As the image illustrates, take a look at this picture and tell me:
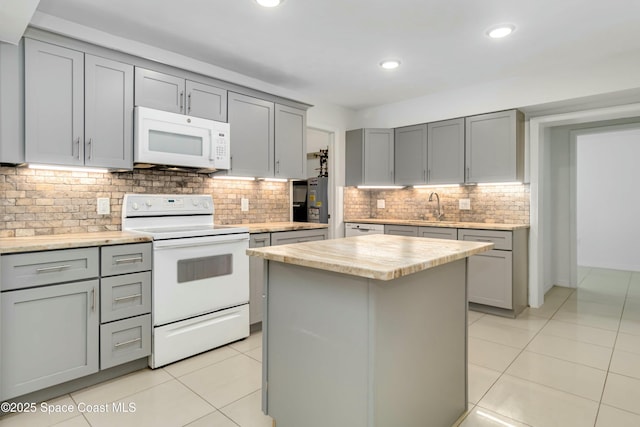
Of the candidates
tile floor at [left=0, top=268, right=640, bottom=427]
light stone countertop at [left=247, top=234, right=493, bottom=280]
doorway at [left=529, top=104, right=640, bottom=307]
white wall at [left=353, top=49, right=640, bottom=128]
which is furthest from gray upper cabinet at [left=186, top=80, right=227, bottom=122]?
doorway at [left=529, top=104, right=640, bottom=307]

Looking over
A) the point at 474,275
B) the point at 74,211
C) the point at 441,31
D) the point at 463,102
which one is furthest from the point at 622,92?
the point at 74,211

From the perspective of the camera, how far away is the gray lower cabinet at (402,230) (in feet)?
13.4

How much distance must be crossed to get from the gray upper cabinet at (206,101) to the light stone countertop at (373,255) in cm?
179

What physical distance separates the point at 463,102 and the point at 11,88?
4.04 m

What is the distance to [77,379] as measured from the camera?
7.20 ft

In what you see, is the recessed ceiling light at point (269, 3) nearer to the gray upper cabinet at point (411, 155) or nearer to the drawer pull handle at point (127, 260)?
the drawer pull handle at point (127, 260)

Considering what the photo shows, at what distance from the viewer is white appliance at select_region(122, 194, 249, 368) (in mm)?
2477

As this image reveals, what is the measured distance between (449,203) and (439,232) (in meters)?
0.80

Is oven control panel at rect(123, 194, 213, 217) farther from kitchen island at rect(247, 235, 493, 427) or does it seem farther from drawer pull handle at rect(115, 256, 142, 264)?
kitchen island at rect(247, 235, 493, 427)


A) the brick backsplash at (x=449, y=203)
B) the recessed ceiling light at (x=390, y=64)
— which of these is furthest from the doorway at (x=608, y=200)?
the recessed ceiling light at (x=390, y=64)

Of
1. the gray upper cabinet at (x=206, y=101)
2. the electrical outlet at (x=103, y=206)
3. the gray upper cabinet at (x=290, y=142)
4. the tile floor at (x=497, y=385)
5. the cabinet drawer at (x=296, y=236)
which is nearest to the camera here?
the tile floor at (x=497, y=385)

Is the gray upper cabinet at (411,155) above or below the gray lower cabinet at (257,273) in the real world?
above

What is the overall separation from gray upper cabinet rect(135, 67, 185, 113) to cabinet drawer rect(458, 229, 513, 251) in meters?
2.97

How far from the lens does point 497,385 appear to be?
2238mm
